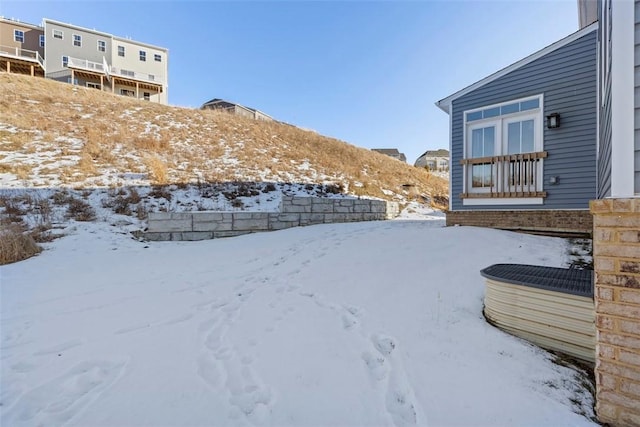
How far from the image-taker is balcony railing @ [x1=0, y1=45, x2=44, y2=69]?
19.6 meters

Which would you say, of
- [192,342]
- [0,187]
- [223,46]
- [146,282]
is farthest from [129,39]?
[192,342]

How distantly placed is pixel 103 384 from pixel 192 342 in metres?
0.64

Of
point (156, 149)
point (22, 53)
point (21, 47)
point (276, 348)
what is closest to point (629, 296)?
point (276, 348)

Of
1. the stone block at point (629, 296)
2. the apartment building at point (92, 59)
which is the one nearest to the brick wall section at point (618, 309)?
the stone block at point (629, 296)

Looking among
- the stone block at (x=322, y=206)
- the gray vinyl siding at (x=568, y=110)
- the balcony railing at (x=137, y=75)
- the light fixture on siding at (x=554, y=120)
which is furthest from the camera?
the balcony railing at (x=137, y=75)

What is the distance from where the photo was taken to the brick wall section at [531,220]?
5.22 meters

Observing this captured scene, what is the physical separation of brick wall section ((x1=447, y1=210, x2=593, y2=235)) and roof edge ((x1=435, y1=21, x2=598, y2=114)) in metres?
2.49

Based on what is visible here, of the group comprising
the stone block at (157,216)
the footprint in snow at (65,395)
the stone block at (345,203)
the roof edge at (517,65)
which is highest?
the roof edge at (517,65)

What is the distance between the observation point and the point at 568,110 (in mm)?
5289

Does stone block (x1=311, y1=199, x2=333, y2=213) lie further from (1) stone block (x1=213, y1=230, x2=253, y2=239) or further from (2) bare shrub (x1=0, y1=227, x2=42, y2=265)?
(2) bare shrub (x1=0, y1=227, x2=42, y2=265)

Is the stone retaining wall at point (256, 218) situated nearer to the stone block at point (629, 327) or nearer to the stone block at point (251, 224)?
the stone block at point (251, 224)

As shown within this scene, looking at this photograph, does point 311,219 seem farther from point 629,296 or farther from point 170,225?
point 629,296

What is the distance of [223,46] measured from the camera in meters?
12.1

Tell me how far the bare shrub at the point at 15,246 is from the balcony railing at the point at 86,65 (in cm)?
2136
